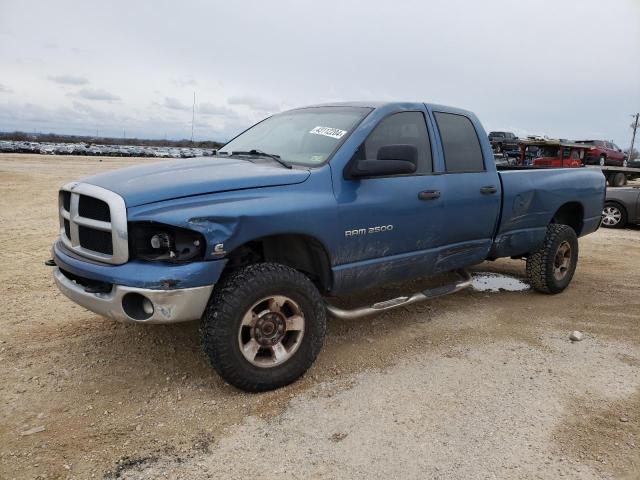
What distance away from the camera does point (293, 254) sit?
12.5 feet

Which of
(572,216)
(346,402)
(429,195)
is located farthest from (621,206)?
(346,402)

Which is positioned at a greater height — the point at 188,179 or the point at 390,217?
the point at 188,179

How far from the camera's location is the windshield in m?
3.89

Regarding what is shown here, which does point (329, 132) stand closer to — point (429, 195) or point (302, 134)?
point (302, 134)

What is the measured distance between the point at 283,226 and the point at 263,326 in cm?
64

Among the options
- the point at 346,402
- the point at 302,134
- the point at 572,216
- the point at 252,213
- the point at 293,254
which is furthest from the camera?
the point at 572,216

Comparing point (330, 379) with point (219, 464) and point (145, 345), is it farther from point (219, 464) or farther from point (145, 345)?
point (145, 345)

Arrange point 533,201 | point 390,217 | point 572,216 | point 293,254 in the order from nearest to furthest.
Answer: point 293,254 → point 390,217 → point 533,201 → point 572,216

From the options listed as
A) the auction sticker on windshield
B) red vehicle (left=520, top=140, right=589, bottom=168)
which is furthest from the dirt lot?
red vehicle (left=520, top=140, right=589, bottom=168)

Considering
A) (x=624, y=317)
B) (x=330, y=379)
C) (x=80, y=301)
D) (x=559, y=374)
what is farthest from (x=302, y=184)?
(x=624, y=317)

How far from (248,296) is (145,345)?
1339 mm

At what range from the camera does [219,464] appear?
2666 millimetres

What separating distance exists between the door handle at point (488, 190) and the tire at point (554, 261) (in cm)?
125

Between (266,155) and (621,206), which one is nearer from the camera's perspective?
(266,155)
